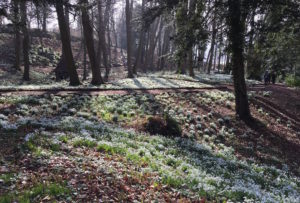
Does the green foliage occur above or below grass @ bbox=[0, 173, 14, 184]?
below

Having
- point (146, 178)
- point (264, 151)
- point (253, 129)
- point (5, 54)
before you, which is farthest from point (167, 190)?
point (5, 54)

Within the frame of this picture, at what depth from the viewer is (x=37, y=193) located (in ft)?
17.6

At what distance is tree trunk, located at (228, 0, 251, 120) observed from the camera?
43.6ft

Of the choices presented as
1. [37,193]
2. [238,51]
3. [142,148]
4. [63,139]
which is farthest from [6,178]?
[238,51]

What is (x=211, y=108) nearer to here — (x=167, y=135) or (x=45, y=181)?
(x=167, y=135)

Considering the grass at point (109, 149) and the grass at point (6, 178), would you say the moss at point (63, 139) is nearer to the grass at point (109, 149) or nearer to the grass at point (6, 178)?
the grass at point (109, 149)

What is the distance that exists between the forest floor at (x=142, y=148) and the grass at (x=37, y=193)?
0.02 m

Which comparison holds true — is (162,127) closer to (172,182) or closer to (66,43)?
(172,182)

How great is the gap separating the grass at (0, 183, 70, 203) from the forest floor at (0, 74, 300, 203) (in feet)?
0.06

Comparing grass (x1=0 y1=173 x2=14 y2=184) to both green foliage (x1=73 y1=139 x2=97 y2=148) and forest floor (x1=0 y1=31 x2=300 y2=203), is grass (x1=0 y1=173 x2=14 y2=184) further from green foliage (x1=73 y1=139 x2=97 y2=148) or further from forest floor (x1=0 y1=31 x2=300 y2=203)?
green foliage (x1=73 y1=139 x2=97 y2=148)

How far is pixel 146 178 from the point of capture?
7020mm

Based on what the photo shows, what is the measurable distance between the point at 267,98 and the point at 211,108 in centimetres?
605

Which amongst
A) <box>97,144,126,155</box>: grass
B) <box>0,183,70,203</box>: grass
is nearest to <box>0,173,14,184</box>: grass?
<box>0,183,70,203</box>: grass

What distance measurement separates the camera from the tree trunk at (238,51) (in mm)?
13297
